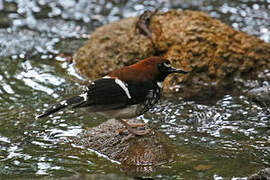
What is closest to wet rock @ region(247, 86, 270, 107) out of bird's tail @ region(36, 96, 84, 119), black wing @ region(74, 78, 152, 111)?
black wing @ region(74, 78, 152, 111)

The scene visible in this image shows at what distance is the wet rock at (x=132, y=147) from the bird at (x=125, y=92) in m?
0.15

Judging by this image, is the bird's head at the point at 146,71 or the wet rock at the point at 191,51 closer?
the bird's head at the point at 146,71

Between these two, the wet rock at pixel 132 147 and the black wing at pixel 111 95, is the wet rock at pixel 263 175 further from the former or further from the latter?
the black wing at pixel 111 95

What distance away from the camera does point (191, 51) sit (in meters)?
7.86

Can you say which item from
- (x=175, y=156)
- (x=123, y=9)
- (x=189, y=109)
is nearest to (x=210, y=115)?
(x=189, y=109)

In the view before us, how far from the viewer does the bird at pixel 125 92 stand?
17.7 feet

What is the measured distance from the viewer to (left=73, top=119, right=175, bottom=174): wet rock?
5.34m

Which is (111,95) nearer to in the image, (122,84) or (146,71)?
(122,84)

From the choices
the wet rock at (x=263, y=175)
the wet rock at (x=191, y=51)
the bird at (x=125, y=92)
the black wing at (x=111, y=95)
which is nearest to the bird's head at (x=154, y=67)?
the bird at (x=125, y=92)

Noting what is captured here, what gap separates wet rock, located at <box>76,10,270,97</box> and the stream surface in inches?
13.1

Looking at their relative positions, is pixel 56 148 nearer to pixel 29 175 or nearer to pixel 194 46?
pixel 29 175

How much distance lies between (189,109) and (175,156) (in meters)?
1.55

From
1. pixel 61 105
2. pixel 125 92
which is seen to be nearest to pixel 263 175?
pixel 125 92

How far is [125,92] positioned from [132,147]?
1.96 feet
